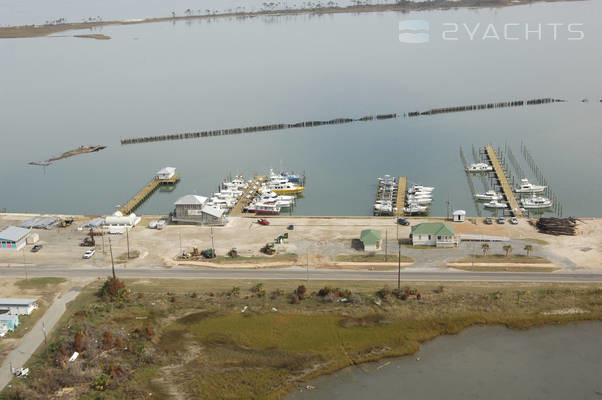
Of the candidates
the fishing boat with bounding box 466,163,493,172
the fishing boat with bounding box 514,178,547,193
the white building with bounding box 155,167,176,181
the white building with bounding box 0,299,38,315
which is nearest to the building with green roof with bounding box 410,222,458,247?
the fishing boat with bounding box 514,178,547,193

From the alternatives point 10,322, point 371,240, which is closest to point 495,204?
point 371,240

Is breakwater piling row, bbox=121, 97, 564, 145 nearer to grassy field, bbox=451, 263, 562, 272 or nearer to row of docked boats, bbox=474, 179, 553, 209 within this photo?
row of docked boats, bbox=474, 179, 553, 209

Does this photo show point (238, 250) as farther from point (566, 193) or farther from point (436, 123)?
point (436, 123)

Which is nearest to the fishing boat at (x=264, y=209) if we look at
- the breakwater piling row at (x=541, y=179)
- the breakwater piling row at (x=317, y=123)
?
the breakwater piling row at (x=541, y=179)

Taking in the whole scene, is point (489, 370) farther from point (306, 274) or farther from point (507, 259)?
point (306, 274)

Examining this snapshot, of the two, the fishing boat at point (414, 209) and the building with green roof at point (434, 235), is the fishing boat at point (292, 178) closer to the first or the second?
the fishing boat at point (414, 209)
